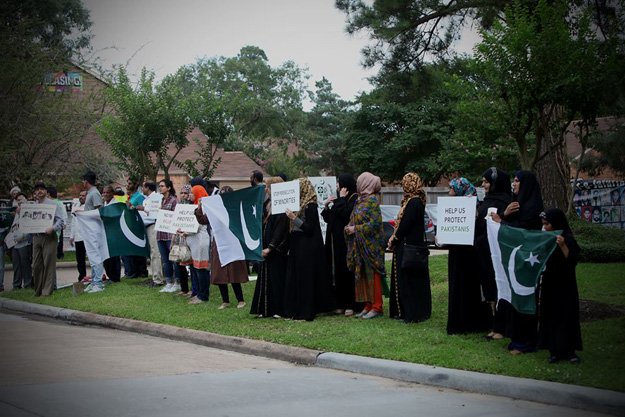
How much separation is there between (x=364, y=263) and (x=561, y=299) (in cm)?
387

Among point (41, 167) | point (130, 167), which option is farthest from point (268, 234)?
point (41, 167)

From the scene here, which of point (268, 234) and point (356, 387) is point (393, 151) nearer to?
point (268, 234)

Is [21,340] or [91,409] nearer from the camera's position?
[91,409]

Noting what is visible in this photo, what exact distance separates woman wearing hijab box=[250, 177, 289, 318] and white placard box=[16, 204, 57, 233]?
18.3 ft

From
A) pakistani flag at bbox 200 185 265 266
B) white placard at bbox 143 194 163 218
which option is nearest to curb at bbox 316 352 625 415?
pakistani flag at bbox 200 185 265 266

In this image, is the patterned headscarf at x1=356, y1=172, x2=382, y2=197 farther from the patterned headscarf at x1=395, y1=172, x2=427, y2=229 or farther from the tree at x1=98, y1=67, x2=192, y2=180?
the tree at x1=98, y1=67, x2=192, y2=180

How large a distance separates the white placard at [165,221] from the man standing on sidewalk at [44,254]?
2237 mm

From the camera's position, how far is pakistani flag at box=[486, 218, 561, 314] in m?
9.12

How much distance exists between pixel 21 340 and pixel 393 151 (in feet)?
139

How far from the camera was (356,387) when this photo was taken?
860cm

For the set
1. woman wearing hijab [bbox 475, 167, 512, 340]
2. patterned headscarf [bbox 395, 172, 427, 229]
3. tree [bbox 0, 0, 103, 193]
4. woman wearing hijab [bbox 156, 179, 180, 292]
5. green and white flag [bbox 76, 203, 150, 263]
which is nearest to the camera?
woman wearing hijab [bbox 475, 167, 512, 340]

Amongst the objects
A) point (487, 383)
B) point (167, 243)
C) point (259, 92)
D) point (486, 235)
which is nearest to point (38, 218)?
point (167, 243)

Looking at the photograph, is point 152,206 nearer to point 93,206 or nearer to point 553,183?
point 93,206

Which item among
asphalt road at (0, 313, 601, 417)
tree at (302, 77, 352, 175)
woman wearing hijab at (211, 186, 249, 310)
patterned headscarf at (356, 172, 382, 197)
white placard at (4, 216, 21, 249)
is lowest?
asphalt road at (0, 313, 601, 417)
